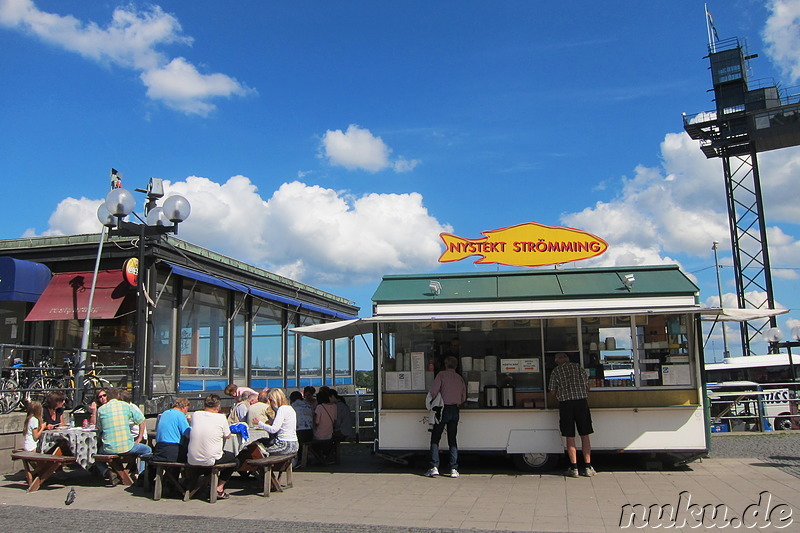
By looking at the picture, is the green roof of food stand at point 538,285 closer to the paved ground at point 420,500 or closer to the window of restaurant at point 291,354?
the paved ground at point 420,500

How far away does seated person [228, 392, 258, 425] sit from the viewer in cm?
981

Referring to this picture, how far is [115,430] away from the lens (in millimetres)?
8750

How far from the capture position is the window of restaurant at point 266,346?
17.5 metres

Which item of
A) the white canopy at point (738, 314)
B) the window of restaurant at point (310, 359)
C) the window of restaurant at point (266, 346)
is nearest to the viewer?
the white canopy at point (738, 314)

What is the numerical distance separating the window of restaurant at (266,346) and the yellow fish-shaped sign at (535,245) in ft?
26.4

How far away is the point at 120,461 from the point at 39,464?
0.96 metres

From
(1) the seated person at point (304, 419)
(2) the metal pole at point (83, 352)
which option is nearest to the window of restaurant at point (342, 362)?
(2) the metal pole at point (83, 352)

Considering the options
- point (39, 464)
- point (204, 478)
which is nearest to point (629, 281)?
point (204, 478)

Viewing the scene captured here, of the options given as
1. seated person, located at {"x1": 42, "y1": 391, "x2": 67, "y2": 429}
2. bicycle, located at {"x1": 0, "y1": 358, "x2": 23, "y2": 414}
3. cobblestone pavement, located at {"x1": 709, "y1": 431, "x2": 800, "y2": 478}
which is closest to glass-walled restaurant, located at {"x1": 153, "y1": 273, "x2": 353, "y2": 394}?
bicycle, located at {"x1": 0, "y1": 358, "x2": 23, "y2": 414}

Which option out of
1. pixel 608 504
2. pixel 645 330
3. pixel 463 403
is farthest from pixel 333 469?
pixel 645 330

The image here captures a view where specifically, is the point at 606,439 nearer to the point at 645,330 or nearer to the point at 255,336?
the point at 645,330

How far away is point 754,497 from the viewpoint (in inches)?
300

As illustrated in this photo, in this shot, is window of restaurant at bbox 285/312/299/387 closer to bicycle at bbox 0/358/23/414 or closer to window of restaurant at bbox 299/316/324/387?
window of restaurant at bbox 299/316/324/387

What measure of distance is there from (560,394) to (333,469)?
148 inches
